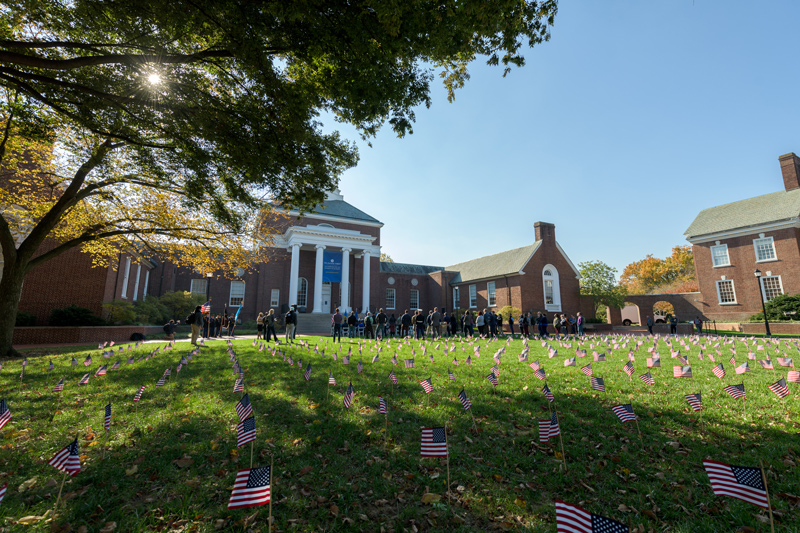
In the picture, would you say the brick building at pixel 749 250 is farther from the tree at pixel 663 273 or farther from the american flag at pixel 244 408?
the american flag at pixel 244 408

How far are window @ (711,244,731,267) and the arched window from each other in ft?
48.4

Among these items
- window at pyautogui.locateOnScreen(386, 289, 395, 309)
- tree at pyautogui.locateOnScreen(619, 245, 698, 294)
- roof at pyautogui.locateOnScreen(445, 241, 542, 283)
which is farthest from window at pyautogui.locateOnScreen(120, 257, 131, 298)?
tree at pyautogui.locateOnScreen(619, 245, 698, 294)

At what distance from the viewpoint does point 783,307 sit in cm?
2636

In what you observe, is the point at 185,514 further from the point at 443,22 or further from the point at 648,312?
the point at 648,312

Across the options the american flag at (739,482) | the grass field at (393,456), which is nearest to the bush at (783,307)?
the grass field at (393,456)

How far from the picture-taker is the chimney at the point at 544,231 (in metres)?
36.4

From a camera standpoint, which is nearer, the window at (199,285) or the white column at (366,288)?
the window at (199,285)

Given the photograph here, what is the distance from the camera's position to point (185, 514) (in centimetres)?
323

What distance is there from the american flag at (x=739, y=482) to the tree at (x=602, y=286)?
37.3 metres

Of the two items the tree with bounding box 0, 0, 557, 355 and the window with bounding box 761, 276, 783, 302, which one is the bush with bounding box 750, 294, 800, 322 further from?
the tree with bounding box 0, 0, 557, 355

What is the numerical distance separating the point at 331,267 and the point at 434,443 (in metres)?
32.4

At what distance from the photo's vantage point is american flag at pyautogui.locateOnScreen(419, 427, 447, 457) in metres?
3.64

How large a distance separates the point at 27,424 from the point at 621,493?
792 centimetres

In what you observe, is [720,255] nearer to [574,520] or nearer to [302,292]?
[302,292]
